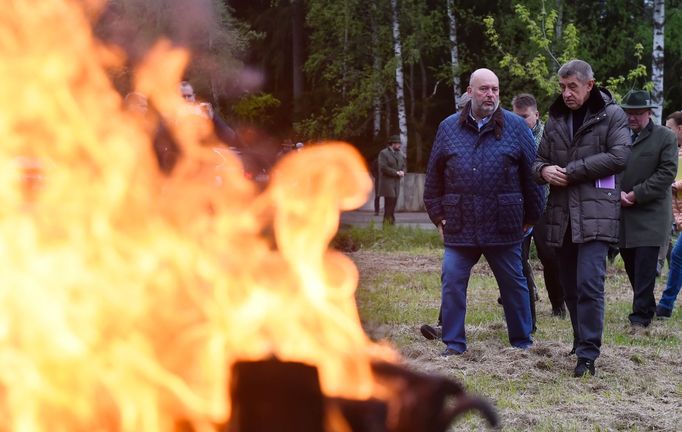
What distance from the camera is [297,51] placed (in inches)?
1513

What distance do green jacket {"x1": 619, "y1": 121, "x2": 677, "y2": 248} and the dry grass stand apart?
85 cm

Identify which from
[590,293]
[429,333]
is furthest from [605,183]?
[429,333]

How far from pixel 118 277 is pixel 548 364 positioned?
13.3 feet

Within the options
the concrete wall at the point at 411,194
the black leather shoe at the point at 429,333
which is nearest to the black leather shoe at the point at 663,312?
the black leather shoe at the point at 429,333

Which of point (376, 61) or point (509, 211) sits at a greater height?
point (376, 61)

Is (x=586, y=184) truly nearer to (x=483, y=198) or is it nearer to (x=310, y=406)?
(x=483, y=198)

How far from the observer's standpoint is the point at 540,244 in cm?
893

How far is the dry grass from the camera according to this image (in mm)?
5598

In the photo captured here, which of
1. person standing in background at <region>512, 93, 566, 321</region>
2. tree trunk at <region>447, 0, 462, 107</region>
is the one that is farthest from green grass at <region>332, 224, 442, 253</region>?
tree trunk at <region>447, 0, 462, 107</region>

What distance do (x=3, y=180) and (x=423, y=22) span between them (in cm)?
2774

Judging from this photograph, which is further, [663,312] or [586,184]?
[663,312]

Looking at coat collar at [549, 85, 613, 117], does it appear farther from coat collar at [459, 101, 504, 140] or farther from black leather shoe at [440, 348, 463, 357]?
black leather shoe at [440, 348, 463, 357]

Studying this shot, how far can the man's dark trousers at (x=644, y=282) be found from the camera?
345 inches

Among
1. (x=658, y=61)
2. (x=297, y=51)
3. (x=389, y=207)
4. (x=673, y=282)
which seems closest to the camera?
(x=673, y=282)
